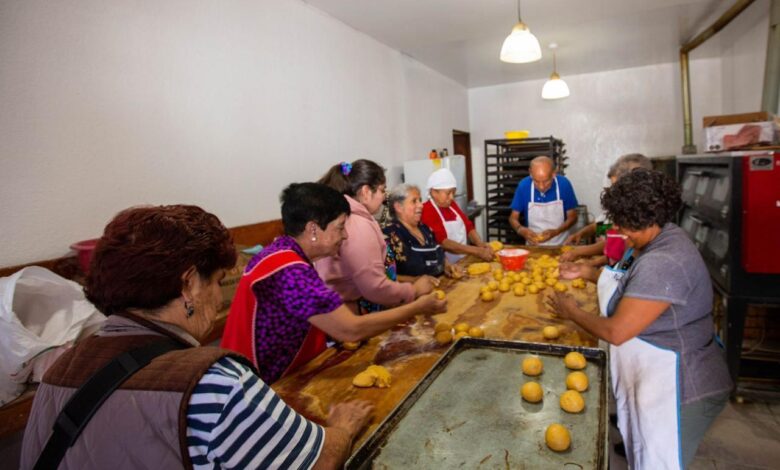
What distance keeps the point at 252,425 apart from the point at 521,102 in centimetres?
1024

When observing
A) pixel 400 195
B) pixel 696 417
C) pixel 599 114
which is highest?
pixel 599 114

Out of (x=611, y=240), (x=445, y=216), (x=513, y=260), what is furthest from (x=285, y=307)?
(x=445, y=216)

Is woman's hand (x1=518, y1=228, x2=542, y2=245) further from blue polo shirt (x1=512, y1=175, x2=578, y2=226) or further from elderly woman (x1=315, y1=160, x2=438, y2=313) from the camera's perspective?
elderly woman (x1=315, y1=160, x2=438, y2=313)

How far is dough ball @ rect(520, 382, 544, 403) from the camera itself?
1.57m

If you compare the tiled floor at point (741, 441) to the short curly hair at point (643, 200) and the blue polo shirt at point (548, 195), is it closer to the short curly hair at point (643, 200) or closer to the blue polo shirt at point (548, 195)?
the short curly hair at point (643, 200)

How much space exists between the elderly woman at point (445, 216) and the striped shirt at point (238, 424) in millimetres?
3192

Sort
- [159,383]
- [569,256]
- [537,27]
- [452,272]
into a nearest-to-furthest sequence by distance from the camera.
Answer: [159,383]
[452,272]
[569,256]
[537,27]

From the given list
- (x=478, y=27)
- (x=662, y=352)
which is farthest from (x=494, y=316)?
(x=478, y=27)

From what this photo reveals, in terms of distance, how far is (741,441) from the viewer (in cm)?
322

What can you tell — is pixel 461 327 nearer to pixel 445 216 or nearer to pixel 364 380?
pixel 364 380

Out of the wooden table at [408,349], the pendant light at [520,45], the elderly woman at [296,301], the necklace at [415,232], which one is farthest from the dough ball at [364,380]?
the pendant light at [520,45]

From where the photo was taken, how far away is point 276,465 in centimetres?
→ 105

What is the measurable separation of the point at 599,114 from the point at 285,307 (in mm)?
9581

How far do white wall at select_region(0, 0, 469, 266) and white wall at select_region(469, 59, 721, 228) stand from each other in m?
5.98
